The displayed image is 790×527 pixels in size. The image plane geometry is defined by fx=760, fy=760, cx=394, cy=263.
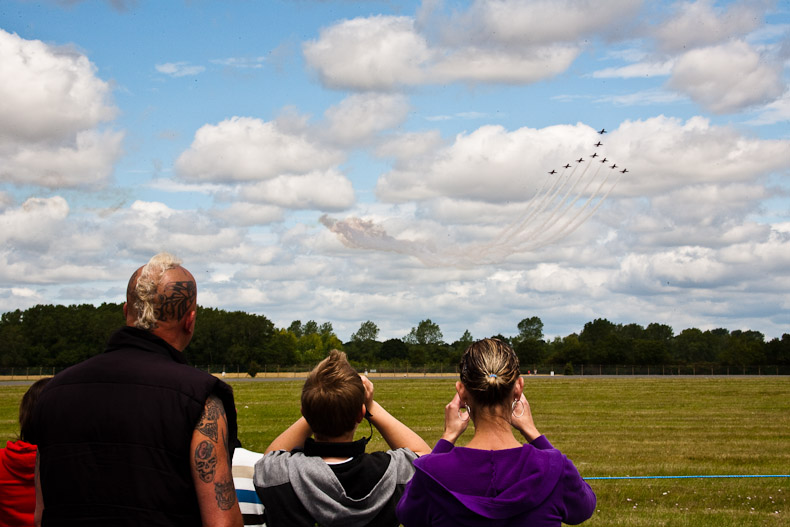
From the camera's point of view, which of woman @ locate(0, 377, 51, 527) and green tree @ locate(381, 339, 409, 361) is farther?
green tree @ locate(381, 339, 409, 361)

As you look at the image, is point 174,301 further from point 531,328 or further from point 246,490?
point 531,328

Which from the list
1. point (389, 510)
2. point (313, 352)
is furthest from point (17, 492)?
point (313, 352)

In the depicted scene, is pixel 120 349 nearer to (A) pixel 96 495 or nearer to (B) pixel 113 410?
(B) pixel 113 410

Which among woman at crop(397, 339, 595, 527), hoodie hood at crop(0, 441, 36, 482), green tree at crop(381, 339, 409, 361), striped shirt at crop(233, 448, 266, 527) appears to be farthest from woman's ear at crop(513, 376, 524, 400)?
green tree at crop(381, 339, 409, 361)

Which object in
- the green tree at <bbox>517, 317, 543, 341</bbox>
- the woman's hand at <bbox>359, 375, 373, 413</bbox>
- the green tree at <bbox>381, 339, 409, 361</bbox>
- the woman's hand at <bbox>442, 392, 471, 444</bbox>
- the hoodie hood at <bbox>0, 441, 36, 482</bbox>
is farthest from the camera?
the green tree at <bbox>517, 317, 543, 341</bbox>

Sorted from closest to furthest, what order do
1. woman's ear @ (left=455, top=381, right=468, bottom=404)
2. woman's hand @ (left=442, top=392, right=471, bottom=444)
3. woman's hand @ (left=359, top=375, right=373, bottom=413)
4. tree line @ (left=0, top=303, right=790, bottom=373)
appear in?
woman's ear @ (left=455, top=381, right=468, bottom=404), woman's hand @ (left=442, top=392, right=471, bottom=444), woman's hand @ (left=359, top=375, right=373, bottom=413), tree line @ (left=0, top=303, right=790, bottom=373)

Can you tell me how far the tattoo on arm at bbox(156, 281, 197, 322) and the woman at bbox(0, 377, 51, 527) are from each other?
208 centimetres

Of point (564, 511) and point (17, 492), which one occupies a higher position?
point (564, 511)

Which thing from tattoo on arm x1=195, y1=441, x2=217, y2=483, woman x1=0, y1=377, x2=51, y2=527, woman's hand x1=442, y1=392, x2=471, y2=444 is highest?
woman's hand x1=442, y1=392, x2=471, y2=444

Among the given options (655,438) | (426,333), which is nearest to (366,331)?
(426,333)

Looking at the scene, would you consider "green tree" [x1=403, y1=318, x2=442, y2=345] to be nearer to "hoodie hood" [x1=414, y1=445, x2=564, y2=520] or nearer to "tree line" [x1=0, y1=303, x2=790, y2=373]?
"tree line" [x1=0, y1=303, x2=790, y2=373]

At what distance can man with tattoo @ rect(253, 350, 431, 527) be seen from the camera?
10.7 ft

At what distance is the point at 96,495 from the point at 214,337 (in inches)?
4143

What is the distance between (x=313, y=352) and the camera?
133625 mm
